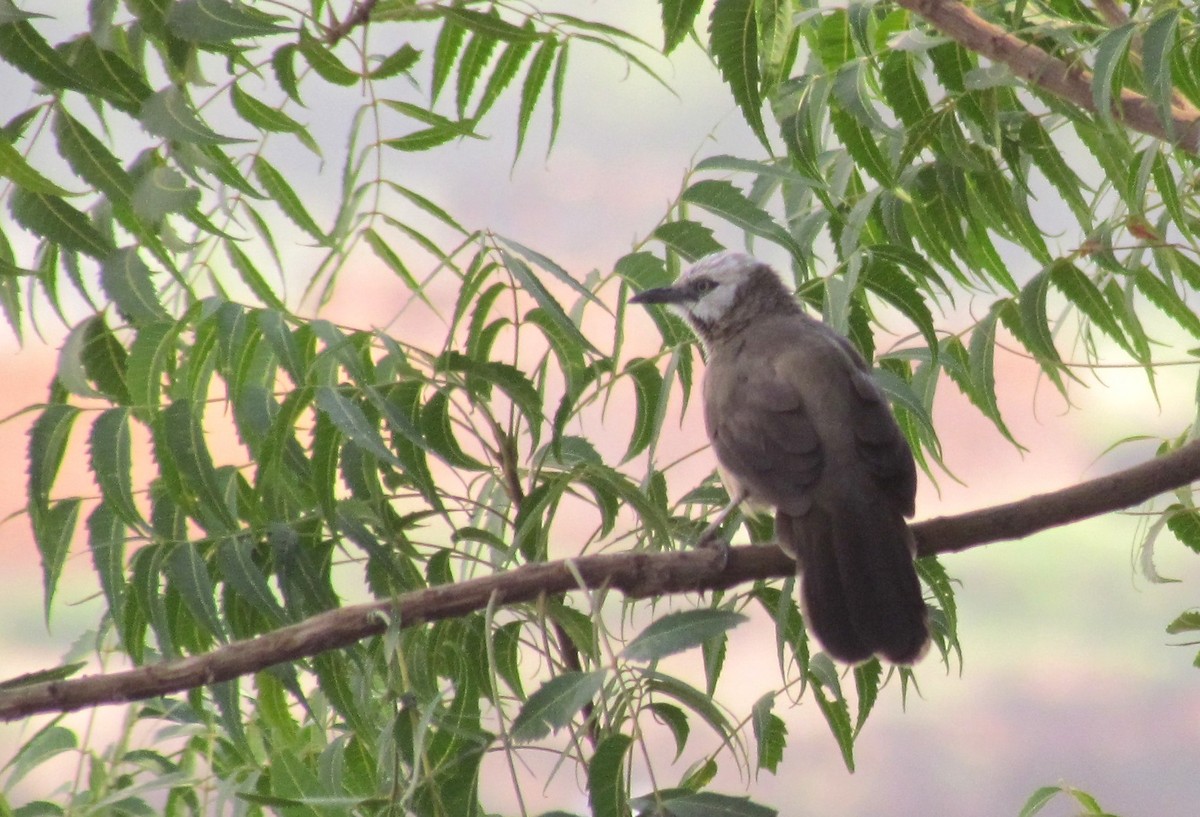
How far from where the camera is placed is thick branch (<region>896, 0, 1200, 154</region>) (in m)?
2.71

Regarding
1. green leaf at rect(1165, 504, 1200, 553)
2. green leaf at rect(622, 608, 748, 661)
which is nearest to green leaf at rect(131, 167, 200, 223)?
green leaf at rect(622, 608, 748, 661)

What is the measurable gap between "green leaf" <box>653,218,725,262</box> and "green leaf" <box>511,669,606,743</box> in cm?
97

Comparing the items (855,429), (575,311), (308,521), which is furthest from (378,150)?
(855,429)

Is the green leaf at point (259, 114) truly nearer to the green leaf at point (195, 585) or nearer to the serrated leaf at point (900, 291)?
the green leaf at point (195, 585)

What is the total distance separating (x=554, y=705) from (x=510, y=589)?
13.6 inches

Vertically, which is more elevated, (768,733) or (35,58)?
(35,58)

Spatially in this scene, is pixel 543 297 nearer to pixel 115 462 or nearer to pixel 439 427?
pixel 439 427

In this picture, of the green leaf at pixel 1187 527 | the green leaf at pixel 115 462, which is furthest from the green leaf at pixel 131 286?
the green leaf at pixel 1187 527

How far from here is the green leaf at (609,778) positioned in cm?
215

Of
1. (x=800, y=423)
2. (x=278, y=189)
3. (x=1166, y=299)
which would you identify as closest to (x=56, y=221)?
(x=278, y=189)

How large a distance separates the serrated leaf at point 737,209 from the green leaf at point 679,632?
0.80 metres

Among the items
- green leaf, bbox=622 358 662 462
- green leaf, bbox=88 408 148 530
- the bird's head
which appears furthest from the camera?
the bird's head

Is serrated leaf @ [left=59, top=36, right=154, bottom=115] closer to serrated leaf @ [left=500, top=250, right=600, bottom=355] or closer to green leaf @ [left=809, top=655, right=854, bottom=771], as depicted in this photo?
serrated leaf @ [left=500, top=250, right=600, bottom=355]

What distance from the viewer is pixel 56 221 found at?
242 cm
